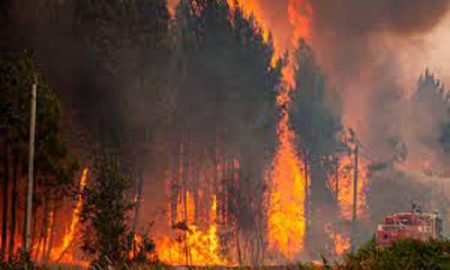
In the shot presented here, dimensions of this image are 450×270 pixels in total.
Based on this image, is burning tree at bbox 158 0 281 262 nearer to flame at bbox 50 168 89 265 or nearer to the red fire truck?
flame at bbox 50 168 89 265

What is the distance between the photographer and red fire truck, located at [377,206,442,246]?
34.7 metres

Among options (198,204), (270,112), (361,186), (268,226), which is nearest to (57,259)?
(198,204)

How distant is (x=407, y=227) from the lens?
3534 centimetres

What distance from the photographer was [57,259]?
3766 cm

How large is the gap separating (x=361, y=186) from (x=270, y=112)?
18.0m

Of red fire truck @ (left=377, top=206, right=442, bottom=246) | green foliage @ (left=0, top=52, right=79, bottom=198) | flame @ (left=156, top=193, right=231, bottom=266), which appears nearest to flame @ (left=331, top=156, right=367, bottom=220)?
flame @ (left=156, top=193, right=231, bottom=266)

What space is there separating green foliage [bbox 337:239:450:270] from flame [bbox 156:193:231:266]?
33.2 meters

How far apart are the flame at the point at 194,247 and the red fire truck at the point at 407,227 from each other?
14349 mm

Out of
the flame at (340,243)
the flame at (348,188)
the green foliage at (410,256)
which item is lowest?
the flame at (340,243)

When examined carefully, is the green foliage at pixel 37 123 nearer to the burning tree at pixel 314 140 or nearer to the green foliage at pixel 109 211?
the green foliage at pixel 109 211

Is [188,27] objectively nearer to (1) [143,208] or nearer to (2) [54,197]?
(1) [143,208]

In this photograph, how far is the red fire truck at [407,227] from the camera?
34.7 metres

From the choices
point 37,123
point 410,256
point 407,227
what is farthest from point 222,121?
point 410,256

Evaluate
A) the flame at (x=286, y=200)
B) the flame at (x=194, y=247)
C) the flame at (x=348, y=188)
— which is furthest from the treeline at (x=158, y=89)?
the flame at (x=348, y=188)
